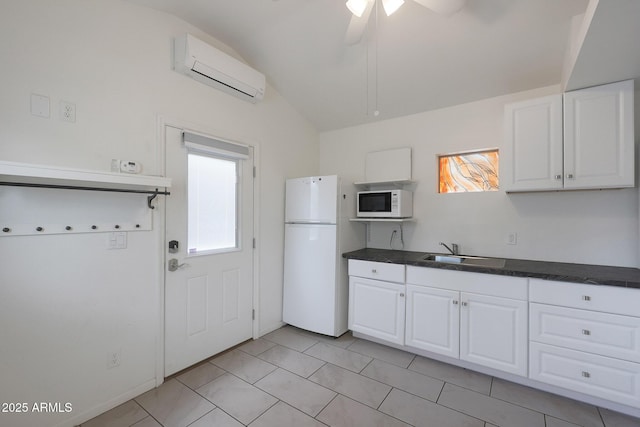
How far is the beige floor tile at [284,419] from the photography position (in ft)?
5.70

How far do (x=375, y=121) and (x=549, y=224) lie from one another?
2.06 meters

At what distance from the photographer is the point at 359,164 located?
11.5 feet

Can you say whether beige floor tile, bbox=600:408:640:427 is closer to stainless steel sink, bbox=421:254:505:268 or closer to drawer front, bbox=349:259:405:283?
stainless steel sink, bbox=421:254:505:268

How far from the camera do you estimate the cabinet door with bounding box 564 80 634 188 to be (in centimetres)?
193

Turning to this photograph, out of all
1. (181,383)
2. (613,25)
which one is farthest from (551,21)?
(181,383)

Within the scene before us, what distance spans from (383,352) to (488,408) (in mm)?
942

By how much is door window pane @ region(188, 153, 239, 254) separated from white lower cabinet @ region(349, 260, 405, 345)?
1315 millimetres

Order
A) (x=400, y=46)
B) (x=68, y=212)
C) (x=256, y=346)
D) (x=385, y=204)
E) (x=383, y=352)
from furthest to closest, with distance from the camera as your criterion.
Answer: (x=385, y=204) → (x=256, y=346) → (x=383, y=352) → (x=400, y=46) → (x=68, y=212)

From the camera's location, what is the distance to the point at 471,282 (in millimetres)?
2232

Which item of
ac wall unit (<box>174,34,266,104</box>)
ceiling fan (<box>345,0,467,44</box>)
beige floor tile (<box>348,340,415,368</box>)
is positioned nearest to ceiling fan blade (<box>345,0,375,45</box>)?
ceiling fan (<box>345,0,467,44</box>)

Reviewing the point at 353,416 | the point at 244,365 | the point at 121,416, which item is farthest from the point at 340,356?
the point at 121,416

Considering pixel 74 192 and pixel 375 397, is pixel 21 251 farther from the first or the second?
pixel 375 397

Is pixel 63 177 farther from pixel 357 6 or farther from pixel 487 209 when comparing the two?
pixel 487 209

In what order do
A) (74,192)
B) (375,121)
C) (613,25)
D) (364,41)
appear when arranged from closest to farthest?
(613,25)
(74,192)
(364,41)
(375,121)
